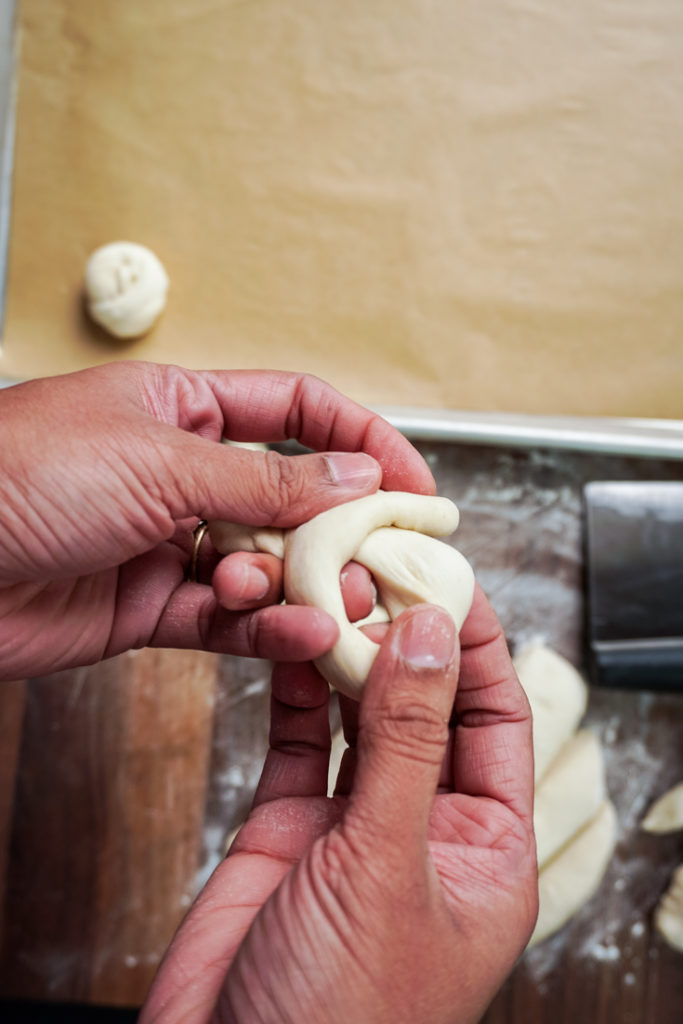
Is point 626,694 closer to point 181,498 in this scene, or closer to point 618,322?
point 618,322

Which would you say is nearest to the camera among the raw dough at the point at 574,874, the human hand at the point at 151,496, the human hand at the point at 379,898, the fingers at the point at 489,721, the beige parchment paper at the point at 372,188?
the human hand at the point at 379,898

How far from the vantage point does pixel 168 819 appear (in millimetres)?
1449

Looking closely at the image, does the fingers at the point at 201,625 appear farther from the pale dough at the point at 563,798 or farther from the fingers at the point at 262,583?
the pale dough at the point at 563,798

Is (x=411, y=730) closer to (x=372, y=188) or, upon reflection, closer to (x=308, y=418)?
(x=308, y=418)

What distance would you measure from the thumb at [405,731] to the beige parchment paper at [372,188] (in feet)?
3.02

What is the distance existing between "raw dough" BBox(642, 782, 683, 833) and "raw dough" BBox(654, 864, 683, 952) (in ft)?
0.32

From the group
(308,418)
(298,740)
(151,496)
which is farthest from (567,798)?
(151,496)

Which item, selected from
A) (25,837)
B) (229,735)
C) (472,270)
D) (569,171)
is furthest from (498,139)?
(25,837)

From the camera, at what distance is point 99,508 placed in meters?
0.81

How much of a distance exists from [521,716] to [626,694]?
0.59 metres

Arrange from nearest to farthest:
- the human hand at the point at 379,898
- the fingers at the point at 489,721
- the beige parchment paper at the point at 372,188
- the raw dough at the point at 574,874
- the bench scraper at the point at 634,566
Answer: the human hand at the point at 379,898 < the fingers at the point at 489,721 < the raw dough at the point at 574,874 < the bench scraper at the point at 634,566 < the beige parchment paper at the point at 372,188

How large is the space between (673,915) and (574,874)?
0.23 m

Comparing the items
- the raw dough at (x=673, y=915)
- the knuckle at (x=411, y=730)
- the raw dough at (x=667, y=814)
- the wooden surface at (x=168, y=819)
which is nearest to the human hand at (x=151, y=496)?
the knuckle at (x=411, y=730)

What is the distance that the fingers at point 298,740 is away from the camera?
1.01 m
